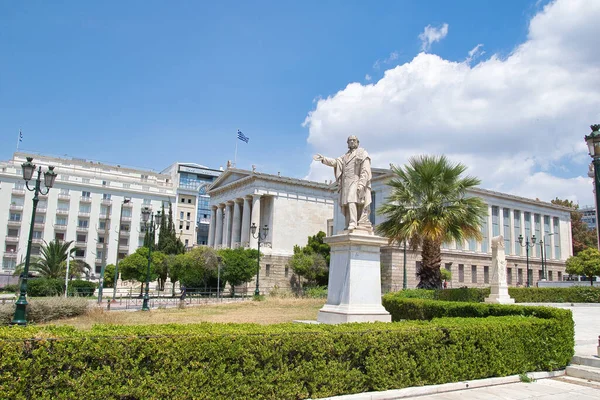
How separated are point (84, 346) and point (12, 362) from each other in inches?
28.2

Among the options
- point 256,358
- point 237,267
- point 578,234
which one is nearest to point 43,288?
point 237,267

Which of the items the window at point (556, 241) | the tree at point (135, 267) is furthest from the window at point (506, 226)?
the tree at point (135, 267)

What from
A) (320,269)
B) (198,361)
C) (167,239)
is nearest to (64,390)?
(198,361)

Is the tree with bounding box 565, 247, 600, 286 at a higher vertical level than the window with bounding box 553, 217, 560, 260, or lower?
lower

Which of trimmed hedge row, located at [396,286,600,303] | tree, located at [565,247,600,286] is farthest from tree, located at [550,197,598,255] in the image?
trimmed hedge row, located at [396,286,600,303]

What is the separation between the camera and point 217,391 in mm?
6078

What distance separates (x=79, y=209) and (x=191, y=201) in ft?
74.7

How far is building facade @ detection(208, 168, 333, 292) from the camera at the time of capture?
191ft

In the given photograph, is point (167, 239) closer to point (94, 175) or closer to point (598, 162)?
point (94, 175)

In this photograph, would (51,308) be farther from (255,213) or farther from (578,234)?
(578,234)

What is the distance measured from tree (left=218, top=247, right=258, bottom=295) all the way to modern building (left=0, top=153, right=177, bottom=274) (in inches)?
1112

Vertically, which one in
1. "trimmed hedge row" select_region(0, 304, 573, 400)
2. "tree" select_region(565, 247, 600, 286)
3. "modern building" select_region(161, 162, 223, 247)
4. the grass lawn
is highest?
"modern building" select_region(161, 162, 223, 247)

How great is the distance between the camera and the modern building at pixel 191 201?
303ft

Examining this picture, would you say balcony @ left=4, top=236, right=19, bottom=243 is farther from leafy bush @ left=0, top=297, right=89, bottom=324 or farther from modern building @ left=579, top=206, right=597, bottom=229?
modern building @ left=579, top=206, right=597, bottom=229
